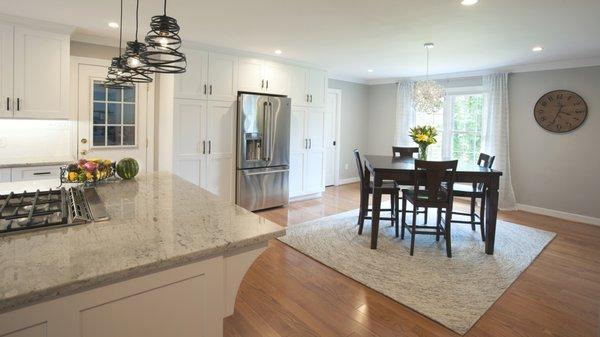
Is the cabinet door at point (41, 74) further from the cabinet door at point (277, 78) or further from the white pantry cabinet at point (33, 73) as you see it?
the cabinet door at point (277, 78)

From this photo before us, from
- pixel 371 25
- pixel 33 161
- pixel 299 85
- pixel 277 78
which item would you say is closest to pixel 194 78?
pixel 277 78

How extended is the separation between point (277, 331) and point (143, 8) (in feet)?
9.65

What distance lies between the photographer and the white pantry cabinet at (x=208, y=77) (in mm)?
4337

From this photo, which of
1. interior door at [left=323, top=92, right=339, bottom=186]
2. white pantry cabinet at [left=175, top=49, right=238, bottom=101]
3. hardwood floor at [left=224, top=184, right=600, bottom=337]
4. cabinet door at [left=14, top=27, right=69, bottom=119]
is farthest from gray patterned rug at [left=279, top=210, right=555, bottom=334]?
cabinet door at [left=14, top=27, right=69, bottom=119]

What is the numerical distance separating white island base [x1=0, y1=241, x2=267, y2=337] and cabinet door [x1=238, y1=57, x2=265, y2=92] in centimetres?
384

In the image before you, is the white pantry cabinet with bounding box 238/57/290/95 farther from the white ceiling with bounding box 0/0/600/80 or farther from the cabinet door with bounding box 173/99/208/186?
the cabinet door with bounding box 173/99/208/186

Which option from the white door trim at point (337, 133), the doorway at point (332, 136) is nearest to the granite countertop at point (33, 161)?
the doorway at point (332, 136)

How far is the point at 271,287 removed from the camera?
9.12 ft

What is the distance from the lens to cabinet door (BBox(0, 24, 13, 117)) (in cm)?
338

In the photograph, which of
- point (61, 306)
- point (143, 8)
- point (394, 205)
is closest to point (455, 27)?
point (394, 205)

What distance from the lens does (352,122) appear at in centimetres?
759

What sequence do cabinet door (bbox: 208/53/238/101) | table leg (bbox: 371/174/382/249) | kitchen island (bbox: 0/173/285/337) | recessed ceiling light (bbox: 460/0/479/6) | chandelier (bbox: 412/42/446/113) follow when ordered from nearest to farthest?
kitchen island (bbox: 0/173/285/337)
recessed ceiling light (bbox: 460/0/479/6)
table leg (bbox: 371/174/382/249)
cabinet door (bbox: 208/53/238/101)
chandelier (bbox: 412/42/446/113)

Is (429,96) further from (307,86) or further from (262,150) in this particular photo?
(262,150)

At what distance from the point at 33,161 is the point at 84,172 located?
2064mm
